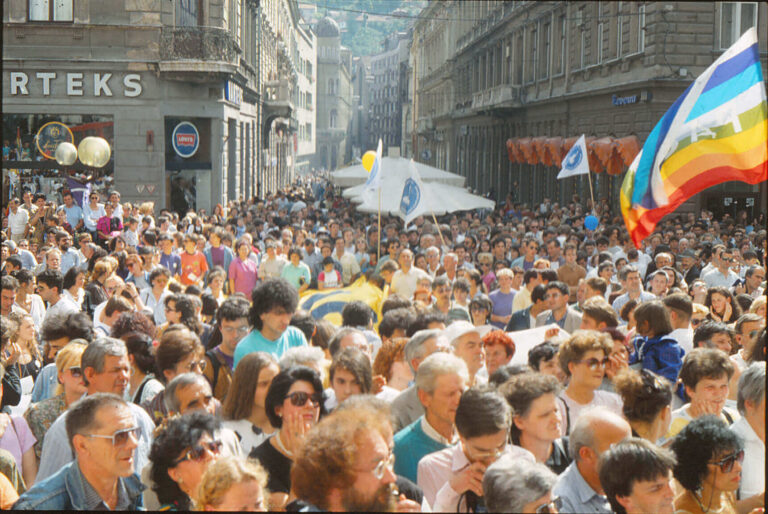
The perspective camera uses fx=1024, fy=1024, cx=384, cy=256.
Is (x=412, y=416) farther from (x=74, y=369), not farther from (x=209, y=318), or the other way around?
(x=209, y=318)

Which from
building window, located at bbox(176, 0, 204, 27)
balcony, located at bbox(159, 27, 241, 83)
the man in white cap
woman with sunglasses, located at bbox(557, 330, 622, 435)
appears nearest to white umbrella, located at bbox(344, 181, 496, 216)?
balcony, located at bbox(159, 27, 241, 83)

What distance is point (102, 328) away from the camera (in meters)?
8.27

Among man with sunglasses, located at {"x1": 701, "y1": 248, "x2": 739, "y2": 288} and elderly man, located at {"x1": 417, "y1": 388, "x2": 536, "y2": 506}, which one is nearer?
elderly man, located at {"x1": 417, "y1": 388, "x2": 536, "y2": 506}

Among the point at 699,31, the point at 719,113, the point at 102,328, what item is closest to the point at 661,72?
the point at 699,31

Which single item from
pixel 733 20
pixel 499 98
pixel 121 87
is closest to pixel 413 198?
pixel 121 87

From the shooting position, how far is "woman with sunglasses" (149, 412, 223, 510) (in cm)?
448

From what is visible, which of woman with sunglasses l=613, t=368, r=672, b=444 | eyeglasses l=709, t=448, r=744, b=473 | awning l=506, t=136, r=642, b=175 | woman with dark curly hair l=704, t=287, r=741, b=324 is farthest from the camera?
awning l=506, t=136, r=642, b=175

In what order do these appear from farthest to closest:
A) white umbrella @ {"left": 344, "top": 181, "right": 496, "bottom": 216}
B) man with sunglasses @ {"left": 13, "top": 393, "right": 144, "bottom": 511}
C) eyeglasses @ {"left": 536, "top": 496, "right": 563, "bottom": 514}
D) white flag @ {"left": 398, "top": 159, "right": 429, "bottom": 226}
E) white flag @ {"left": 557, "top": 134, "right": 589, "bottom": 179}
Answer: white umbrella @ {"left": 344, "top": 181, "right": 496, "bottom": 216} < white flag @ {"left": 557, "top": 134, "right": 589, "bottom": 179} < white flag @ {"left": 398, "top": 159, "right": 429, "bottom": 226} < man with sunglasses @ {"left": 13, "top": 393, "right": 144, "bottom": 511} < eyeglasses @ {"left": 536, "top": 496, "right": 563, "bottom": 514}

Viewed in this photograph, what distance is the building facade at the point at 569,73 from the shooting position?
27.6 metres

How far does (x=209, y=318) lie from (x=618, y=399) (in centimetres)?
496

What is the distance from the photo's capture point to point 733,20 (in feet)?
90.8

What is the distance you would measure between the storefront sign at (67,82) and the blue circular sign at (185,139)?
170 cm

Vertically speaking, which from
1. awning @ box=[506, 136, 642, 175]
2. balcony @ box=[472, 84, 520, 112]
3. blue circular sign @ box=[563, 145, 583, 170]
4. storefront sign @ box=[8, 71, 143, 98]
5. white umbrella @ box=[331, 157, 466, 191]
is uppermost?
balcony @ box=[472, 84, 520, 112]

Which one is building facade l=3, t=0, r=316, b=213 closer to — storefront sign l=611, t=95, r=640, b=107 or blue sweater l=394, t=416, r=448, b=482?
storefront sign l=611, t=95, r=640, b=107
